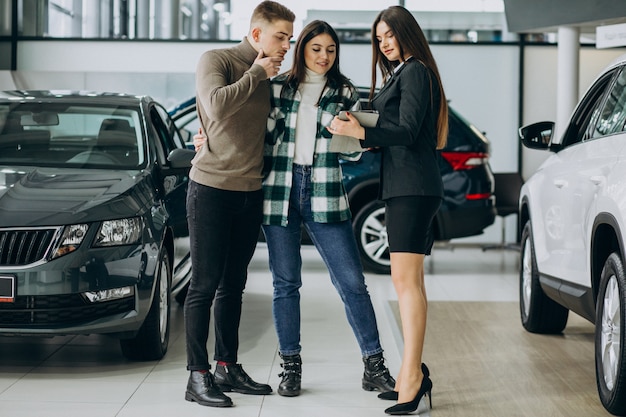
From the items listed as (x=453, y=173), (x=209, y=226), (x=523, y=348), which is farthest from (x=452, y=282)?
(x=209, y=226)

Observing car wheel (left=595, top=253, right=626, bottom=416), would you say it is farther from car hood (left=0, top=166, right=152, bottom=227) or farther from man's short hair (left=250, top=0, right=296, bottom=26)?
car hood (left=0, top=166, right=152, bottom=227)

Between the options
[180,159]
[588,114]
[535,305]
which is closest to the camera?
[180,159]

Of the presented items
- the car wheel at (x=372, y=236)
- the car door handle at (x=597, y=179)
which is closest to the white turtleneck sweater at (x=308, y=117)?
the car door handle at (x=597, y=179)

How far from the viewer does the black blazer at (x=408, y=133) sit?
12.9 feet

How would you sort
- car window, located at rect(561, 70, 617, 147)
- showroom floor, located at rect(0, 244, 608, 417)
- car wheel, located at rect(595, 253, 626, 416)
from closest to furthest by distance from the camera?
car wheel, located at rect(595, 253, 626, 416) → showroom floor, located at rect(0, 244, 608, 417) → car window, located at rect(561, 70, 617, 147)

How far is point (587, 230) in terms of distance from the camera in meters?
4.48

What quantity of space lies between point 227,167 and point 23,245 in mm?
1079

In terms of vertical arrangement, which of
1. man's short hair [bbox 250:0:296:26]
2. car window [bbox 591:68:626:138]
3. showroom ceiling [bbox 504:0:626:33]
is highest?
showroom ceiling [bbox 504:0:626:33]

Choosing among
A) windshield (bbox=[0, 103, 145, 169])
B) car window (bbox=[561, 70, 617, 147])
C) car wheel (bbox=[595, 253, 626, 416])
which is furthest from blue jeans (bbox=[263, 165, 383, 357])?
car window (bbox=[561, 70, 617, 147])

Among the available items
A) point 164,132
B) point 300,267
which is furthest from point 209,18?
point 300,267

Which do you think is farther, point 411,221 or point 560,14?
point 560,14

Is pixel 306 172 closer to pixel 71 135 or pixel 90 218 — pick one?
pixel 90 218

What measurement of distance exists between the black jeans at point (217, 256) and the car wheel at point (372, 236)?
14.8ft

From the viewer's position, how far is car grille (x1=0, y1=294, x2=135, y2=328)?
449cm
